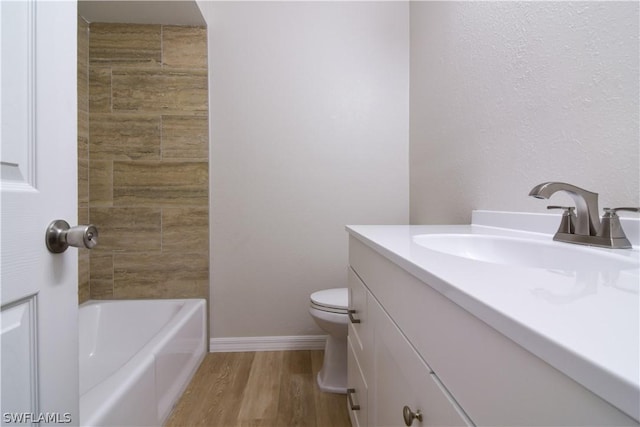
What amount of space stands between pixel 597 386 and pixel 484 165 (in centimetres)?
121

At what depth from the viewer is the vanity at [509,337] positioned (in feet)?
0.79

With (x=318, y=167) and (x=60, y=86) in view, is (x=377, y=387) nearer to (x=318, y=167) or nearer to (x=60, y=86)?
(x=60, y=86)

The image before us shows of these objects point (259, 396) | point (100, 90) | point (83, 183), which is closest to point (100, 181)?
point (83, 183)

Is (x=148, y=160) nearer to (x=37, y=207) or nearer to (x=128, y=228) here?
(x=128, y=228)

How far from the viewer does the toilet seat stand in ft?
5.14

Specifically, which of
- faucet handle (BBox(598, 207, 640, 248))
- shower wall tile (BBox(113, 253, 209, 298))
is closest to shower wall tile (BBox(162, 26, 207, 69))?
shower wall tile (BBox(113, 253, 209, 298))

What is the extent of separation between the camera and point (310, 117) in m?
2.11

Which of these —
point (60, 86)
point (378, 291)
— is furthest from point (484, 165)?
point (60, 86)

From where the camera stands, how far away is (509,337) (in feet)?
1.02

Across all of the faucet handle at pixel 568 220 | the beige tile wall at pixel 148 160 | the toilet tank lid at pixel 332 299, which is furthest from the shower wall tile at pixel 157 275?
the faucet handle at pixel 568 220

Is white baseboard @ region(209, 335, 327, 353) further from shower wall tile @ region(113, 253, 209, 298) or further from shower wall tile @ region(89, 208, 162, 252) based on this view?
shower wall tile @ region(89, 208, 162, 252)

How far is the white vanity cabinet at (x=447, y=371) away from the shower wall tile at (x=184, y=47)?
5.71 feet

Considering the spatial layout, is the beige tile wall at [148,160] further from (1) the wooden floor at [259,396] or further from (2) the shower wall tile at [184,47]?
(1) the wooden floor at [259,396]

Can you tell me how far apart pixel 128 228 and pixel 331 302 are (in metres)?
1.35
